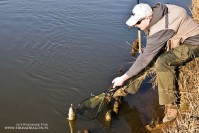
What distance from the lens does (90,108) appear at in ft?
20.0

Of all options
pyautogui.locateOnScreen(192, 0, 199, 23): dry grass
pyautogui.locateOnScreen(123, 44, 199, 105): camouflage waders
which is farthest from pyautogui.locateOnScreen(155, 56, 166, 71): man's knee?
pyautogui.locateOnScreen(192, 0, 199, 23): dry grass

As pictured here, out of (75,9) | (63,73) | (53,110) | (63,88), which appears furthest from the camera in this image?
(75,9)

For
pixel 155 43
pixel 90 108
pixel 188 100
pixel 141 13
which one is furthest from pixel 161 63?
pixel 90 108

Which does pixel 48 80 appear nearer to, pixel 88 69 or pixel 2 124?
pixel 88 69

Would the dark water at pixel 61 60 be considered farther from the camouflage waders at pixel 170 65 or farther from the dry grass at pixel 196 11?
the dry grass at pixel 196 11

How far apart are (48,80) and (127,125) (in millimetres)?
2209

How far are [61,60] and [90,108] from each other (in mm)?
2269

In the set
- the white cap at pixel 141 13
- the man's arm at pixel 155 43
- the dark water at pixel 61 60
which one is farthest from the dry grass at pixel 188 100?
the white cap at pixel 141 13

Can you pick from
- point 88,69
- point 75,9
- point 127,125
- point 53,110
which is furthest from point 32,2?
point 127,125

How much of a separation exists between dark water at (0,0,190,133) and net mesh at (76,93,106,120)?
0.16 metres

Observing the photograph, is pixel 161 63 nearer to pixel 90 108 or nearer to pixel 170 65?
pixel 170 65

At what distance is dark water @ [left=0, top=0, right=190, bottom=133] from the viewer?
241 inches

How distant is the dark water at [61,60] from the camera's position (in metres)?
6.13

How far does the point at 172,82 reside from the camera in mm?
5555
